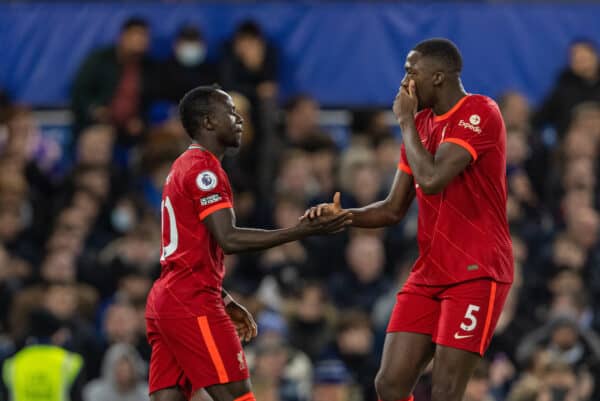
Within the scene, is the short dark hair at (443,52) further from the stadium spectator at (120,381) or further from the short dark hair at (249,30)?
the short dark hair at (249,30)

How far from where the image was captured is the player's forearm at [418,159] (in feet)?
25.8

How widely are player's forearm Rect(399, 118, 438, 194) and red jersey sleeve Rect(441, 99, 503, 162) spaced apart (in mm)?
144

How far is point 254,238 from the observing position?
7.98 m

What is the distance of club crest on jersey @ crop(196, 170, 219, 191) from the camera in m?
7.97

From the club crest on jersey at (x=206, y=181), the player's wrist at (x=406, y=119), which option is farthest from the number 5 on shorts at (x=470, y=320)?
the club crest on jersey at (x=206, y=181)

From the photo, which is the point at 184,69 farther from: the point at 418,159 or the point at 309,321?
the point at 418,159

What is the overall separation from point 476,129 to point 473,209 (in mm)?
421

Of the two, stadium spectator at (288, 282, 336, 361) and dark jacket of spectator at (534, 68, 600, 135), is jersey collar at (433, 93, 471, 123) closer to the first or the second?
stadium spectator at (288, 282, 336, 361)

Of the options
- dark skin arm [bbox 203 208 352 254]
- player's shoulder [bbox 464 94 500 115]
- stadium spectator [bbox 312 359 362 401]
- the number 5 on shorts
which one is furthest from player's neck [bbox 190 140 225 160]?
stadium spectator [bbox 312 359 362 401]

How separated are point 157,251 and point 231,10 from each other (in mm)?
3213

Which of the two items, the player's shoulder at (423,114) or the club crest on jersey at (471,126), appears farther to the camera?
the player's shoulder at (423,114)

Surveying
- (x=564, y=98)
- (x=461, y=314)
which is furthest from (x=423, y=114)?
A: (x=564, y=98)

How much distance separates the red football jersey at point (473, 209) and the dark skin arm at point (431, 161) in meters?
0.06

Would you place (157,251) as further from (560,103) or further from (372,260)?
(560,103)
